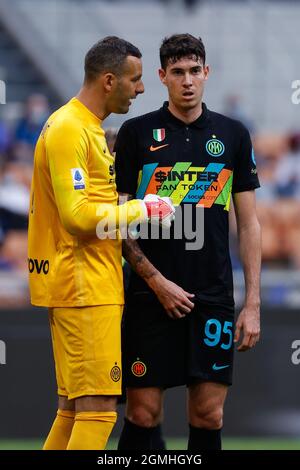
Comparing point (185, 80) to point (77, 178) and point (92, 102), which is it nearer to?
point (92, 102)

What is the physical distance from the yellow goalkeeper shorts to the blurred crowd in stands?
225 inches

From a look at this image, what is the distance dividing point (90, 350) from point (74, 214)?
556mm

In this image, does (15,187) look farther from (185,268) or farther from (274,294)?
(185,268)

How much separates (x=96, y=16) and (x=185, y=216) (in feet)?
29.2

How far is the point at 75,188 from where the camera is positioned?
3.95 m

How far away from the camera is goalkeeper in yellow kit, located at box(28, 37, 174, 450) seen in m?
3.98

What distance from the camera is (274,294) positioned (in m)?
9.65

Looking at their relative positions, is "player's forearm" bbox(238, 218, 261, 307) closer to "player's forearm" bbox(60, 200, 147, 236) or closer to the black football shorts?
the black football shorts

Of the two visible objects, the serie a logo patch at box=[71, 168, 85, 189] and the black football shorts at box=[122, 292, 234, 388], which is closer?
the serie a logo patch at box=[71, 168, 85, 189]

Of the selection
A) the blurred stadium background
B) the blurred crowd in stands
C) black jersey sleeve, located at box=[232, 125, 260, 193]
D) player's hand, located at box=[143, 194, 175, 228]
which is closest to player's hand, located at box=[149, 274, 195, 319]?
player's hand, located at box=[143, 194, 175, 228]

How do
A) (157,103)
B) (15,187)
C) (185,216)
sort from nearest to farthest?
(185,216)
(15,187)
(157,103)

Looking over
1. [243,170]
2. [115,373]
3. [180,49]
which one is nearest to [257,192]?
[243,170]

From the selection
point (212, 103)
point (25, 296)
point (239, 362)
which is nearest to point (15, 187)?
point (25, 296)

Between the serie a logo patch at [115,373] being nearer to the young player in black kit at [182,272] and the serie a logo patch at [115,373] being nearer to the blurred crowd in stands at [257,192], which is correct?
the young player in black kit at [182,272]
